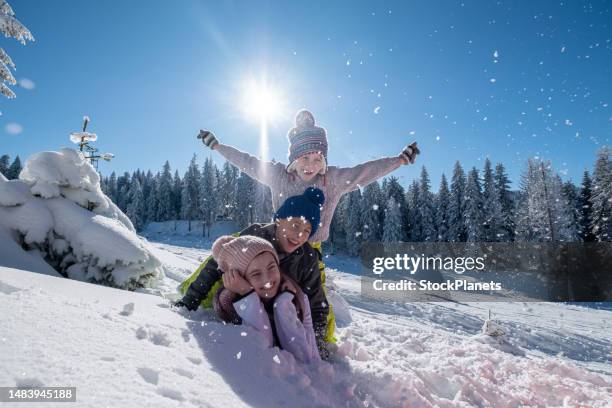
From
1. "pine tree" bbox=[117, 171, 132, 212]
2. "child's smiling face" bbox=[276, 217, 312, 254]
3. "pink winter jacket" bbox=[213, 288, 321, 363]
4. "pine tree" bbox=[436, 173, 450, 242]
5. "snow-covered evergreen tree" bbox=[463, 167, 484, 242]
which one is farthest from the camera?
"pine tree" bbox=[117, 171, 132, 212]

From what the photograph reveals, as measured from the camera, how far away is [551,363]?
4039 millimetres

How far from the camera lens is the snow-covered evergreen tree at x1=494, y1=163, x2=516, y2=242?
38688 millimetres

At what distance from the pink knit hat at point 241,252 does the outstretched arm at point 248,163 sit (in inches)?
65.1

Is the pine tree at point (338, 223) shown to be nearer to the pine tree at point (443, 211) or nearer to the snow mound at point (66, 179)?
the pine tree at point (443, 211)

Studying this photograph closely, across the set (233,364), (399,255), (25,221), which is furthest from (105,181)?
(233,364)

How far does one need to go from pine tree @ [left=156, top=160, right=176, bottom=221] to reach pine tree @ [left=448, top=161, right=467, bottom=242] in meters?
50.7

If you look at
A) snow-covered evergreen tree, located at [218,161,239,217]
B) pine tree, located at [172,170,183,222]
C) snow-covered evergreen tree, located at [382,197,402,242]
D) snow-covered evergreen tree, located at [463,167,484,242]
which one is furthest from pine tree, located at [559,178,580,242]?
pine tree, located at [172,170,183,222]

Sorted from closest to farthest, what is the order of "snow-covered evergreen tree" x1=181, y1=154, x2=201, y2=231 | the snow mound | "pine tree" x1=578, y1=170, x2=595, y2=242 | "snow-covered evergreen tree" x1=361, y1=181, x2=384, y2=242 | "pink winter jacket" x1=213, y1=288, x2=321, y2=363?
"pink winter jacket" x1=213, y1=288, x2=321, y2=363 → the snow mound → "pine tree" x1=578, y1=170, x2=595, y2=242 → "snow-covered evergreen tree" x1=361, y1=181, x2=384, y2=242 → "snow-covered evergreen tree" x1=181, y1=154, x2=201, y2=231

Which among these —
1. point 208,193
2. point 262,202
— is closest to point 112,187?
point 208,193

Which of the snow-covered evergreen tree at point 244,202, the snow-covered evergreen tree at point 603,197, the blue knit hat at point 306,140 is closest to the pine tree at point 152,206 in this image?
the snow-covered evergreen tree at point 244,202

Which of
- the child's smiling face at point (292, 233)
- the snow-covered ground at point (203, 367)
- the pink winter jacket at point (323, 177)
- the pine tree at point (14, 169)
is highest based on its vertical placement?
the pine tree at point (14, 169)

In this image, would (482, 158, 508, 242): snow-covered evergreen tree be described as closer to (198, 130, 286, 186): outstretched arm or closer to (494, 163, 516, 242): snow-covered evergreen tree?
(494, 163, 516, 242): snow-covered evergreen tree

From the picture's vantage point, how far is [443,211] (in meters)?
44.3

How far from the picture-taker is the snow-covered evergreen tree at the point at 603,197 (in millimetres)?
29219
